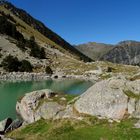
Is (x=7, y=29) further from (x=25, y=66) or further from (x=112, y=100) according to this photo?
(x=112, y=100)

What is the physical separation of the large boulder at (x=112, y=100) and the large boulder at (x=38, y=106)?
11.4ft

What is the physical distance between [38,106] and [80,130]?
36.8 feet

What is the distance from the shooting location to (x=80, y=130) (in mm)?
27500

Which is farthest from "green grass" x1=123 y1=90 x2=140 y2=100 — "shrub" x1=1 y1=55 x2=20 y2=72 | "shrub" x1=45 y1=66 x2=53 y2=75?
"shrub" x1=1 y1=55 x2=20 y2=72

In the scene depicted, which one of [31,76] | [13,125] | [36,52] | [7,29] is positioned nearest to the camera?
[13,125]

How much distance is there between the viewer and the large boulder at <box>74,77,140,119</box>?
99.9 ft

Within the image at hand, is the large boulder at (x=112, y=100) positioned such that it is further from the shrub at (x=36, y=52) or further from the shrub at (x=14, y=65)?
the shrub at (x=36, y=52)

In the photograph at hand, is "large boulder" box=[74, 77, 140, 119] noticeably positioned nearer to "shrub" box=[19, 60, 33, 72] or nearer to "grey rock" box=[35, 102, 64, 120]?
"grey rock" box=[35, 102, 64, 120]

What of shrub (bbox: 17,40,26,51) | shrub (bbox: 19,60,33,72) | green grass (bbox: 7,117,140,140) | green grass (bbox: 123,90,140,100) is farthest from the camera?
shrub (bbox: 17,40,26,51)

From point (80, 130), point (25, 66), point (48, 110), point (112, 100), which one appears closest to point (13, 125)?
point (48, 110)

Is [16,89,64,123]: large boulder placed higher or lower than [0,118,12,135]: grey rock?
higher

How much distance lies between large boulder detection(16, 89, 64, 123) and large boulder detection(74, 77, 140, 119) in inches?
136

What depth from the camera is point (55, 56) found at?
15962 cm

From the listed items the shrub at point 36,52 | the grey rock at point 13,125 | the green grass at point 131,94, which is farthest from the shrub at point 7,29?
the green grass at point 131,94
